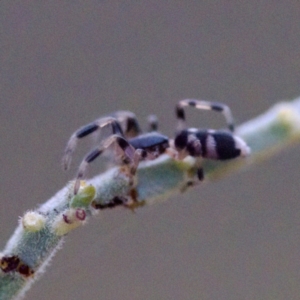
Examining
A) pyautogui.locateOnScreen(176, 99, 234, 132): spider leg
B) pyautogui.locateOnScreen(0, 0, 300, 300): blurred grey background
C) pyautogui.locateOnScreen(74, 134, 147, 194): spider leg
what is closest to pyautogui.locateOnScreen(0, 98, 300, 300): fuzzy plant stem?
pyautogui.locateOnScreen(74, 134, 147, 194): spider leg

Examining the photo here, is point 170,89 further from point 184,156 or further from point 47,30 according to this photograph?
point 184,156

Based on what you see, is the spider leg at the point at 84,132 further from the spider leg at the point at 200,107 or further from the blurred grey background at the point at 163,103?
the blurred grey background at the point at 163,103

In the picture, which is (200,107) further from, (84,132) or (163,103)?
(163,103)

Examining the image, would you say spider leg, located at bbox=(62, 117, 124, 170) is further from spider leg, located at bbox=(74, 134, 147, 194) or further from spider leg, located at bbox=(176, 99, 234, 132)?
spider leg, located at bbox=(176, 99, 234, 132)

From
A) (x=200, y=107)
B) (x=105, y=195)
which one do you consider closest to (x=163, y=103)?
(x=200, y=107)

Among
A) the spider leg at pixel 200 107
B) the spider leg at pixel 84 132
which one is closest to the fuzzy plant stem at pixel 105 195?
the spider leg at pixel 84 132

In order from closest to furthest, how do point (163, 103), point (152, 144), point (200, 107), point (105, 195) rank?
point (105, 195) → point (152, 144) → point (200, 107) → point (163, 103)

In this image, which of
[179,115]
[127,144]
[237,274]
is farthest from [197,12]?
[127,144]
